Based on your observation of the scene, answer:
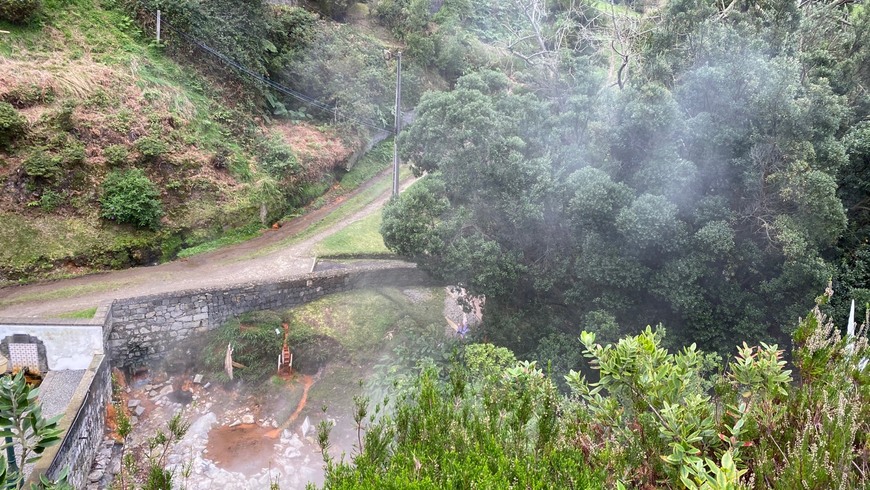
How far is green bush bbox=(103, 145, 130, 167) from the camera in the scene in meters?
13.2

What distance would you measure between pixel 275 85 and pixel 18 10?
23.7 ft

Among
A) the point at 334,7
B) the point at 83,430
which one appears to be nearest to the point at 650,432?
the point at 83,430

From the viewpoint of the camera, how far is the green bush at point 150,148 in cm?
1373

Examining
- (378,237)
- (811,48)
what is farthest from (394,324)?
(811,48)

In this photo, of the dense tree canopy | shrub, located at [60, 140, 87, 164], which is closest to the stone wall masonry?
the dense tree canopy

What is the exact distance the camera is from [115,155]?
1327 centimetres

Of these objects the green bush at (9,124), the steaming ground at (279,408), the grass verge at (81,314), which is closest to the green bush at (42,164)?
the green bush at (9,124)

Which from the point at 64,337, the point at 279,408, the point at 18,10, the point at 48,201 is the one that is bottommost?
the point at 279,408

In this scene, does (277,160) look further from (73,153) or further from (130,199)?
(73,153)

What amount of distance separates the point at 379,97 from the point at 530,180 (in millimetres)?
12444

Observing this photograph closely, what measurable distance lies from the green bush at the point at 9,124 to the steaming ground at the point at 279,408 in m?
6.46

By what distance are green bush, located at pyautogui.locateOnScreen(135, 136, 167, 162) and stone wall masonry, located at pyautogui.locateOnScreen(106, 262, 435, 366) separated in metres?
4.28

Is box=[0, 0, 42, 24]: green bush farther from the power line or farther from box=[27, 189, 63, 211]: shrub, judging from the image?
box=[27, 189, 63, 211]: shrub

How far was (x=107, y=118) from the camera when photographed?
44.7ft
